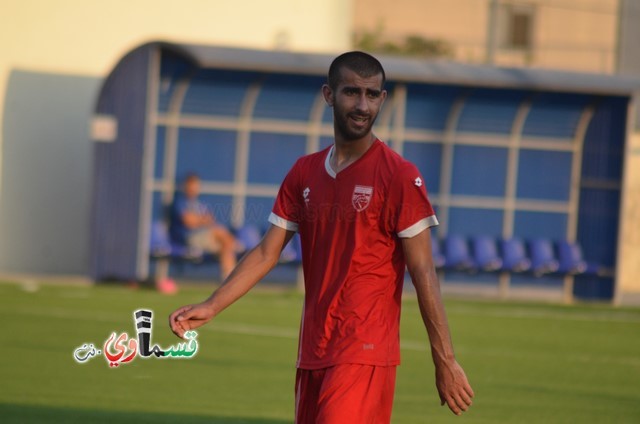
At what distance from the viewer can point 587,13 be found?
52875 mm

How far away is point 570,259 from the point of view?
83.3 ft

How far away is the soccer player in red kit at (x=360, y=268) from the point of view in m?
6.01

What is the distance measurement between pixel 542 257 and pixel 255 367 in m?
12.7

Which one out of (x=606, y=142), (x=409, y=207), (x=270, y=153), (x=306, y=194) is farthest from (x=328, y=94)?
(x=606, y=142)

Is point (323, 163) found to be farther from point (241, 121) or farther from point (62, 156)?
point (62, 156)

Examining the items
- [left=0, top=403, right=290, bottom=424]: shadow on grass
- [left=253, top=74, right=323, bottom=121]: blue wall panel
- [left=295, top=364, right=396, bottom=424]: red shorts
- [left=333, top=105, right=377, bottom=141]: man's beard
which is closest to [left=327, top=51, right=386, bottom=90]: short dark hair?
[left=333, top=105, right=377, bottom=141]: man's beard

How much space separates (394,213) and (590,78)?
19.4m

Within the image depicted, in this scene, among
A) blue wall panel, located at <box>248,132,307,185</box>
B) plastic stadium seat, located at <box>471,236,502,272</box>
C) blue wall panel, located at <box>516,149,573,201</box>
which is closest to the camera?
blue wall panel, located at <box>248,132,307,185</box>

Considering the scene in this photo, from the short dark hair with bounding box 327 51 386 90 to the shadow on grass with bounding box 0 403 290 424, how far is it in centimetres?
461

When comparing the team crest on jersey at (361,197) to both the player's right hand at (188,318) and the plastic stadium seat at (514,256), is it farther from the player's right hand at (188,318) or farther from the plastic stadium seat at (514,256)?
the plastic stadium seat at (514,256)

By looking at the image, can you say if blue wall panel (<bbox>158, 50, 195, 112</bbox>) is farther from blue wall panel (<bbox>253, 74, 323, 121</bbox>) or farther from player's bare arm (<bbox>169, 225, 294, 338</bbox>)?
player's bare arm (<bbox>169, 225, 294, 338</bbox>)

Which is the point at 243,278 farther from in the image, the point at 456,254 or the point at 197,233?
the point at 456,254

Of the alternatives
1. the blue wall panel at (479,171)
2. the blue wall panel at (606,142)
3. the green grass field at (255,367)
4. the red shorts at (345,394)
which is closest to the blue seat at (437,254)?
the blue wall panel at (479,171)

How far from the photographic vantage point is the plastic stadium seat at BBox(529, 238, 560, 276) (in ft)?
82.5
